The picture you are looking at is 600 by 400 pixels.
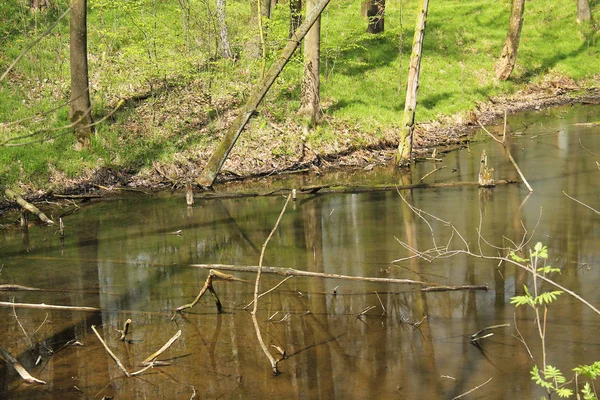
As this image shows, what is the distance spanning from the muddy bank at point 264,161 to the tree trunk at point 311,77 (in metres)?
0.71

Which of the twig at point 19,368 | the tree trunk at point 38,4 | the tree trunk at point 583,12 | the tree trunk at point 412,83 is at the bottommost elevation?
the twig at point 19,368

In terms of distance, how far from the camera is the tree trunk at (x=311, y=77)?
1905 centimetres

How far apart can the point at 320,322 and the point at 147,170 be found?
10.3 metres

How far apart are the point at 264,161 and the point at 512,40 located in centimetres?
1293

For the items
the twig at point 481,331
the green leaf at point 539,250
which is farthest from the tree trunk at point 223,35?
the green leaf at point 539,250

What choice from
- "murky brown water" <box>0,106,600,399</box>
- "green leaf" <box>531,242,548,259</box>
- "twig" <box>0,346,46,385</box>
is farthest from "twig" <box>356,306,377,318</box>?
"green leaf" <box>531,242,548,259</box>

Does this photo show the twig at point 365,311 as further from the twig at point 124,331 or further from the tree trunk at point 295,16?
the tree trunk at point 295,16

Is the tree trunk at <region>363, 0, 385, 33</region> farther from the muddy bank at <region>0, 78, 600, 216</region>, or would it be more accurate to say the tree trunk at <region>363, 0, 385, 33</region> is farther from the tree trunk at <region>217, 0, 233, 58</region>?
the tree trunk at <region>217, 0, 233, 58</region>

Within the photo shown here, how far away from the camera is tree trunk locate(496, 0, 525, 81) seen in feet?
83.9

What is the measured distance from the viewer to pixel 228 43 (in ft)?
69.9

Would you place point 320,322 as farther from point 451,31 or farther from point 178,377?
point 451,31

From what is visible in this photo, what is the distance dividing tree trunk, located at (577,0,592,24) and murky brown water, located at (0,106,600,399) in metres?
18.1

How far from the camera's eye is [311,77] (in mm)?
19188

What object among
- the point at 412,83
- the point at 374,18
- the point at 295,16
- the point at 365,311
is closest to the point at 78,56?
the point at 412,83
